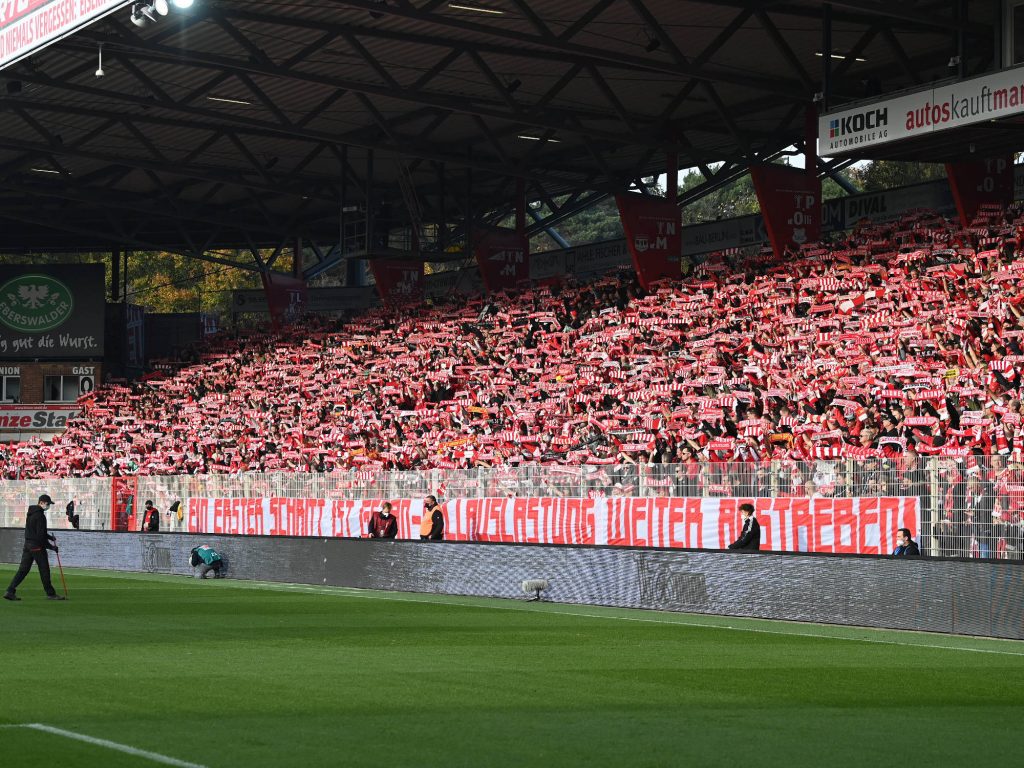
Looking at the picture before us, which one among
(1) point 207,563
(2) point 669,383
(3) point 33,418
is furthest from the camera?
(3) point 33,418

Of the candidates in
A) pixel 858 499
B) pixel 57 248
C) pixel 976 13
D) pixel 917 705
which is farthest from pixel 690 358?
pixel 57 248

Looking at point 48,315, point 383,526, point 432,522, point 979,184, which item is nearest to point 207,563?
point 383,526

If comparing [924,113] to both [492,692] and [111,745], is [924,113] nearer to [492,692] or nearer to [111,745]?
[492,692]

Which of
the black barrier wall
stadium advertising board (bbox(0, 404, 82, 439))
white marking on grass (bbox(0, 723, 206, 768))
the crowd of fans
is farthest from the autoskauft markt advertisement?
white marking on grass (bbox(0, 723, 206, 768))

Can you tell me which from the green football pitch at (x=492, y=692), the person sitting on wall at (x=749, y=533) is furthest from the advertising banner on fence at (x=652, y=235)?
the green football pitch at (x=492, y=692)

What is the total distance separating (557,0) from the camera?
32.2 metres

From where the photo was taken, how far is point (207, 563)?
31062 mm

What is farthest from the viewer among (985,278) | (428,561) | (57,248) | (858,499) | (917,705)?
(57,248)

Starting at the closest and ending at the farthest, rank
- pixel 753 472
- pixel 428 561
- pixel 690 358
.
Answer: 1. pixel 753 472
2. pixel 428 561
3. pixel 690 358

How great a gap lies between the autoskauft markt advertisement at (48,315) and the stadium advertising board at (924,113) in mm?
37460

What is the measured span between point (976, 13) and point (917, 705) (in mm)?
23257

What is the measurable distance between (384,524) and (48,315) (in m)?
35.5

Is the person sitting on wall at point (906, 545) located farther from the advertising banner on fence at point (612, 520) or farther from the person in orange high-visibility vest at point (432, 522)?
the person in orange high-visibility vest at point (432, 522)

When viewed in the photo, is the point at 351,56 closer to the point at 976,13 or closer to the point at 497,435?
the point at 497,435
